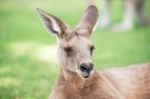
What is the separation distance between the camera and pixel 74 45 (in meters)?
6.47

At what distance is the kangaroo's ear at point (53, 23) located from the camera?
21.9 ft

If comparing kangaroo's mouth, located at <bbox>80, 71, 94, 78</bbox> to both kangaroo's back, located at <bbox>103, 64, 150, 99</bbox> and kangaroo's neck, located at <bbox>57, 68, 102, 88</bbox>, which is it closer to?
kangaroo's neck, located at <bbox>57, 68, 102, 88</bbox>

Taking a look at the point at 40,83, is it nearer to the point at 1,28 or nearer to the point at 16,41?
the point at 16,41

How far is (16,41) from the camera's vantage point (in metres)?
14.2

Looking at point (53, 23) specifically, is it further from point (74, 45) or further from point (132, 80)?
point (132, 80)

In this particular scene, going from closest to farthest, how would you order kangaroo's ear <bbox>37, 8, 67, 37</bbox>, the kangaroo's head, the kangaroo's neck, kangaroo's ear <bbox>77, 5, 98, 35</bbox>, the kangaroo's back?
the kangaroo's head < the kangaroo's neck < kangaroo's ear <bbox>37, 8, 67, 37</bbox> < kangaroo's ear <bbox>77, 5, 98, 35</bbox> < the kangaroo's back

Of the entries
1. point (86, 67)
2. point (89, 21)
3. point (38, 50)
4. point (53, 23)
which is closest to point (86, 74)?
point (86, 67)

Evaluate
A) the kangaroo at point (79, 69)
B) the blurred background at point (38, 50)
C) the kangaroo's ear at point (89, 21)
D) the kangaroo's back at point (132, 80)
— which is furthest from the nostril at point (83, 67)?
the blurred background at point (38, 50)

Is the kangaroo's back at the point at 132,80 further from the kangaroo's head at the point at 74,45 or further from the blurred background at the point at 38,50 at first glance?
the blurred background at the point at 38,50

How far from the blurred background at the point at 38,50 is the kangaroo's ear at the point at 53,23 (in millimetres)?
1803

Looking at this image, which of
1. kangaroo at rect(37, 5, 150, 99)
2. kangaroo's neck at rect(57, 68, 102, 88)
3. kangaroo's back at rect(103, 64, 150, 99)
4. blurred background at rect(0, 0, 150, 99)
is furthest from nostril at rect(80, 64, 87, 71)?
blurred background at rect(0, 0, 150, 99)

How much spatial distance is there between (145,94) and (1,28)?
30.9ft

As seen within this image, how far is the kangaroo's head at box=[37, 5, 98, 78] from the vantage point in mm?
6182

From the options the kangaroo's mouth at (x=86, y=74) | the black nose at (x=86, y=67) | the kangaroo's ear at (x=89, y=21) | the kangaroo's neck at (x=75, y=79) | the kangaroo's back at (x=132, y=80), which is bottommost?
the kangaroo's back at (x=132, y=80)
